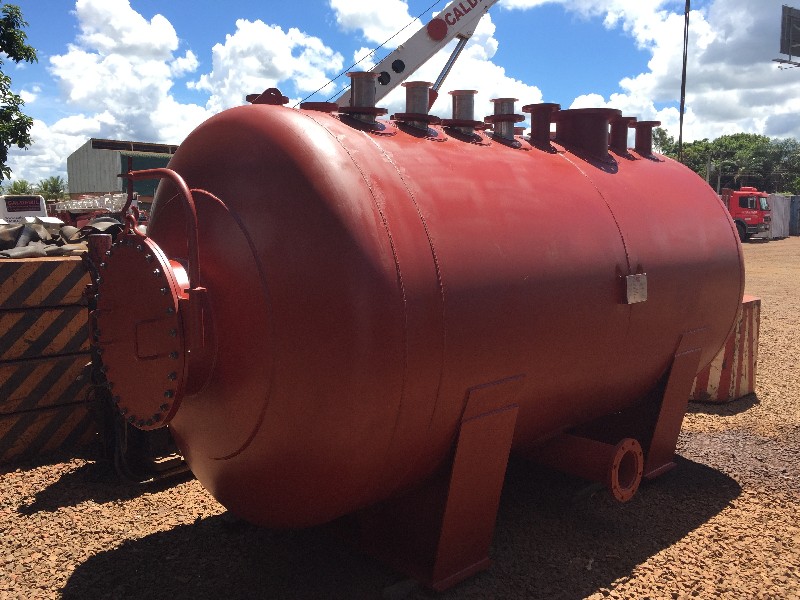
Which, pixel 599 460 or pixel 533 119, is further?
pixel 533 119

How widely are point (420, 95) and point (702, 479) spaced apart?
10.3 ft

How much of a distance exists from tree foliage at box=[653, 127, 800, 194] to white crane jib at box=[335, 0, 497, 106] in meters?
45.8

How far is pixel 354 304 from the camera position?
2.42 m

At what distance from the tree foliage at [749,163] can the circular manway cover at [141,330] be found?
2272 inches

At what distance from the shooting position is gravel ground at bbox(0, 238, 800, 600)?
Result: 3205 millimetres

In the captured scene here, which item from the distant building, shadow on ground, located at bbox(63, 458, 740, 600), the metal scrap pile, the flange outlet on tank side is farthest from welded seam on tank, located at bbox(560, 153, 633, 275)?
the distant building

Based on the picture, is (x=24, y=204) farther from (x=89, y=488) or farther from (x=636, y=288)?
(x=636, y=288)

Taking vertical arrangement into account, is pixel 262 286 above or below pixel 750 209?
below

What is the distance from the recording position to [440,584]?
304 centimetres

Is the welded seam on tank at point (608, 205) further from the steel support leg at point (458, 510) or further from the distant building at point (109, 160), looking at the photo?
the distant building at point (109, 160)

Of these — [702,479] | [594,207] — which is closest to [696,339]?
[702,479]

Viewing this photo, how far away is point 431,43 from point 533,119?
33.4 feet

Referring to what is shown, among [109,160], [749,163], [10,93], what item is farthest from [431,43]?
[749,163]

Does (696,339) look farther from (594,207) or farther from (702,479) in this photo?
(594,207)
